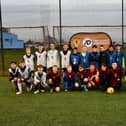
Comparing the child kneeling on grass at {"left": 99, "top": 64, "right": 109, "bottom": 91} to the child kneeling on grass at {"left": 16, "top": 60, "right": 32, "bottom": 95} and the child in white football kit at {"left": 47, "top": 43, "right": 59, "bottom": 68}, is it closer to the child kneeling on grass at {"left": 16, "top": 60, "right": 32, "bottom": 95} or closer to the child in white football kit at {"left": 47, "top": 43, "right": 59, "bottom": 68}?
the child in white football kit at {"left": 47, "top": 43, "right": 59, "bottom": 68}

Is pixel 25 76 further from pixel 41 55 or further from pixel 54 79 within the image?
pixel 41 55

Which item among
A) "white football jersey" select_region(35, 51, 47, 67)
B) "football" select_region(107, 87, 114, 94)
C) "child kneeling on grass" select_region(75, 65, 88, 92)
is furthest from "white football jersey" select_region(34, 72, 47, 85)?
"football" select_region(107, 87, 114, 94)

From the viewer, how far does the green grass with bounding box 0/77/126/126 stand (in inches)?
383

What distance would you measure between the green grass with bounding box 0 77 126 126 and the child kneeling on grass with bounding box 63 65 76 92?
519 mm

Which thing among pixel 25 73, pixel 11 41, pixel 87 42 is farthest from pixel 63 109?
pixel 11 41

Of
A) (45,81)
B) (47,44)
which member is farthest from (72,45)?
(45,81)

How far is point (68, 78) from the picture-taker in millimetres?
14305

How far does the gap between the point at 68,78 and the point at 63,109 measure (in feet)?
10.4

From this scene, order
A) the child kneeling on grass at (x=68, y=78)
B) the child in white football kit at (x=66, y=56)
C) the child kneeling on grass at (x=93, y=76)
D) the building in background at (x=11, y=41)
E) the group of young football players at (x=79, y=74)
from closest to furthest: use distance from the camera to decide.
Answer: the group of young football players at (x=79, y=74), the child kneeling on grass at (x=93, y=76), the child kneeling on grass at (x=68, y=78), the child in white football kit at (x=66, y=56), the building in background at (x=11, y=41)

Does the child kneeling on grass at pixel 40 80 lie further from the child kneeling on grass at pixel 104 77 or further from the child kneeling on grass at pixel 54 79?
the child kneeling on grass at pixel 104 77

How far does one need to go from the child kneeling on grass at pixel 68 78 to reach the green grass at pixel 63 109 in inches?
20.4

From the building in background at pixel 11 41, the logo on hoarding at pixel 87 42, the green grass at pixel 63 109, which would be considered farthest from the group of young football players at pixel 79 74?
the building in background at pixel 11 41

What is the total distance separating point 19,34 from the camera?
2323cm

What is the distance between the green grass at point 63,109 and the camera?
9.73 metres
